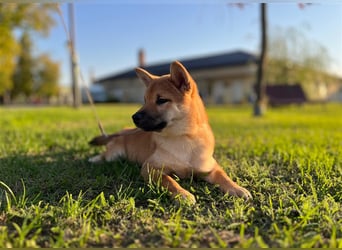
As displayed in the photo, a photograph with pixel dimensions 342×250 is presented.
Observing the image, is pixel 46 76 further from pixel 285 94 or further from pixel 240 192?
pixel 240 192

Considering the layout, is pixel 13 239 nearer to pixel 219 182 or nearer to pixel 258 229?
pixel 258 229

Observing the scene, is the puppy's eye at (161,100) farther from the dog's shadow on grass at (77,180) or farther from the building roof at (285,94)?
the building roof at (285,94)

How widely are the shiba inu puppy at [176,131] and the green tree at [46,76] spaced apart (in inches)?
1524

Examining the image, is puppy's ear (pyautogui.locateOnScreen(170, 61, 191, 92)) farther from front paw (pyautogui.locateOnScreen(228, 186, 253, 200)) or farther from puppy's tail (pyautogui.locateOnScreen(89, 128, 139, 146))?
puppy's tail (pyautogui.locateOnScreen(89, 128, 139, 146))

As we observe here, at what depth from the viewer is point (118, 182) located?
266 centimetres

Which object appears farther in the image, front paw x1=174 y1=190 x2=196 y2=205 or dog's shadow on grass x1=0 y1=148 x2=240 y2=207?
dog's shadow on grass x1=0 y1=148 x2=240 y2=207

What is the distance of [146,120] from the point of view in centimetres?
244

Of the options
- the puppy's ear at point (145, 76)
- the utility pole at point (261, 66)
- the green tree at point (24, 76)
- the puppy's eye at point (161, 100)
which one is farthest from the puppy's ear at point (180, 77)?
the green tree at point (24, 76)

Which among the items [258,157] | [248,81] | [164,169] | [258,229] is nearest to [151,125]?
[164,169]

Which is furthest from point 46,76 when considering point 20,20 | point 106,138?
point 106,138

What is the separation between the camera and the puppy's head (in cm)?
245

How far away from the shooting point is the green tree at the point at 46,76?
125 feet

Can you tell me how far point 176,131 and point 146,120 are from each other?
297mm

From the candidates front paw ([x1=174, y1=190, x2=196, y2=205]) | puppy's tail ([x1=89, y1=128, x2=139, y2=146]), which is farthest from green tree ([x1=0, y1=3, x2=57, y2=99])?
front paw ([x1=174, y1=190, x2=196, y2=205])
